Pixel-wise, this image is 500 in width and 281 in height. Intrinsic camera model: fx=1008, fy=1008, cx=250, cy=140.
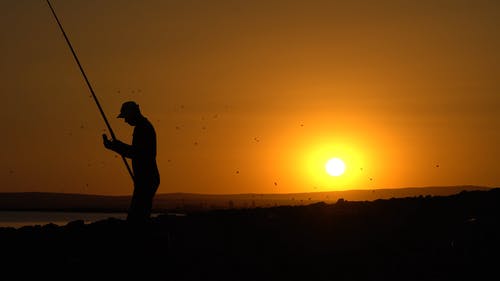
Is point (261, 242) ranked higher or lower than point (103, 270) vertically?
higher

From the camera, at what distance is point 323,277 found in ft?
41.3

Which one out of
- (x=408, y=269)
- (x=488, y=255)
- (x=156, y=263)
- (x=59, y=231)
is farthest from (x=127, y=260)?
(x=59, y=231)

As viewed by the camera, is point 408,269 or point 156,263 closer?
point 156,263

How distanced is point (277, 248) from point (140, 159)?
4953 millimetres

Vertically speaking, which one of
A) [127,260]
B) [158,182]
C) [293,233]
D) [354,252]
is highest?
[293,233]

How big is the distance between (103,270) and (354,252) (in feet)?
13.8

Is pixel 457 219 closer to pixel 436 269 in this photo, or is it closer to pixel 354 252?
pixel 354 252

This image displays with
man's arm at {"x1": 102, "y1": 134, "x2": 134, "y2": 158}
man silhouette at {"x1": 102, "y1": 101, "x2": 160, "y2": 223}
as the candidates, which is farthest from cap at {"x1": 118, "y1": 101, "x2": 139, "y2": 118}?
man's arm at {"x1": 102, "y1": 134, "x2": 134, "y2": 158}

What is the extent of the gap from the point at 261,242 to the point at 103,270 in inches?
192

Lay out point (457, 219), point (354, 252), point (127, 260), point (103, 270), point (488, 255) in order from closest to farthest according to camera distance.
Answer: point (127, 260) < point (103, 270) < point (488, 255) < point (354, 252) < point (457, 219)

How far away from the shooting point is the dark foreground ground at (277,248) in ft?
41.0

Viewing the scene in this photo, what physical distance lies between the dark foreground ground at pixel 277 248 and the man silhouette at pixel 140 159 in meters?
0.24

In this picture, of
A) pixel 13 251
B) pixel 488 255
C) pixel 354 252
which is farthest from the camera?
pixel 13 251

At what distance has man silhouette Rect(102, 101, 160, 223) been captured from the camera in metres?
11.8
